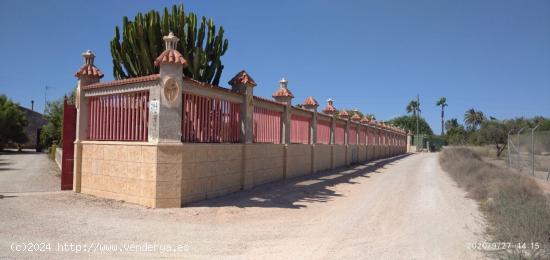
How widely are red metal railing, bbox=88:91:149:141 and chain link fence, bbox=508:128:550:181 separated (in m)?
15.4

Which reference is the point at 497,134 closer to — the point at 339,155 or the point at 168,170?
the point at 339,155

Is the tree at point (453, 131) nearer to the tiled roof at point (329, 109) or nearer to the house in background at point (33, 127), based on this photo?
the tiled roof at point (329, 109)

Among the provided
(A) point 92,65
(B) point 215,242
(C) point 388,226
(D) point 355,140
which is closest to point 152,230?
(B) point 215,242

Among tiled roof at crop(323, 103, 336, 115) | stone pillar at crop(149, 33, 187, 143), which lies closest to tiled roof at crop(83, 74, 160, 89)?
stone pillar at crop(149, 33, 187, 143)

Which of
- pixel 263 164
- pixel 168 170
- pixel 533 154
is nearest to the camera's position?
pixel 168 170

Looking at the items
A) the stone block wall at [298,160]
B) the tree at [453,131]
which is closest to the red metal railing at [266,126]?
the stone block wall at [298,160]

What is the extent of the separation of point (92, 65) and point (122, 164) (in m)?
3.51

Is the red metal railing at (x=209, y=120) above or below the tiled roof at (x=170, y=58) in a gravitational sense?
below

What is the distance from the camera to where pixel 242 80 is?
37.3 feet

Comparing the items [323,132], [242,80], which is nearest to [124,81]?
[242,80]

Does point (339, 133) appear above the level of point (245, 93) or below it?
below

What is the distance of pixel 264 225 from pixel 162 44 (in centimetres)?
746

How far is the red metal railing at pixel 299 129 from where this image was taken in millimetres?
15969

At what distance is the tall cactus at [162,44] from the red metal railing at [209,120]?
2.46 metres
